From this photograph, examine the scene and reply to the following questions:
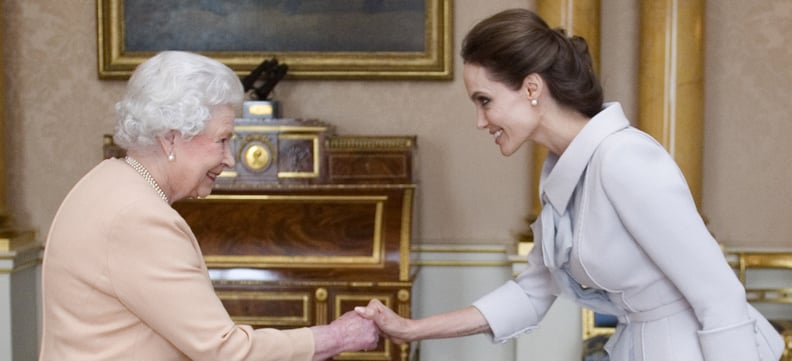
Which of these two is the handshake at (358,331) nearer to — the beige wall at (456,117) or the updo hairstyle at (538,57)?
the updo hairstyle at (538,57)

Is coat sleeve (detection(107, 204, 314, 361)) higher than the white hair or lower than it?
lower

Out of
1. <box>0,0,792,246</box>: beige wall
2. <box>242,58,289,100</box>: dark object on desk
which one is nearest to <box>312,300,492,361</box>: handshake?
<box>242,58,289,100</box>: dark object on desk

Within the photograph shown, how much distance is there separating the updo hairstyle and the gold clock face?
2.73m

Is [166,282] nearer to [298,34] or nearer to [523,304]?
[523,304]

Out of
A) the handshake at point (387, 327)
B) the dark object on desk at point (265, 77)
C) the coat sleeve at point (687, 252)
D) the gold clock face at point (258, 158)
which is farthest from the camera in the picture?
the dark object on desk at point (265, 77)

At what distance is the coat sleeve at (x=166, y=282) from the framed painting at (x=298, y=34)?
11.2 feet

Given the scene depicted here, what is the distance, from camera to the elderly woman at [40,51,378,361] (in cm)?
221

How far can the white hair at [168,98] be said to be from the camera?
2352mm

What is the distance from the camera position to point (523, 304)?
291 cm

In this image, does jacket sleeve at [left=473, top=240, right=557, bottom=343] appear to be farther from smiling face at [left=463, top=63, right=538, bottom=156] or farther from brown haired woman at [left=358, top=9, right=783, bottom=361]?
smiling face at [left=463, top=63, right=538, bottom=156]

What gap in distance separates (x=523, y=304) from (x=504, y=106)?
687 millimetres

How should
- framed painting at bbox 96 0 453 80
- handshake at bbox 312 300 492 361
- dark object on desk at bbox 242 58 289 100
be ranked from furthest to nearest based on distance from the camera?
framed painting at bbox 96 0 453 80 → dark object on desk at bbox 242 58 289 100 → handshake at bbox 312 300 492 361

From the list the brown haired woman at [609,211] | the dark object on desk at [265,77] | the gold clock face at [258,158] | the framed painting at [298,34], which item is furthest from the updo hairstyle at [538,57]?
the framed painting at [298,34]

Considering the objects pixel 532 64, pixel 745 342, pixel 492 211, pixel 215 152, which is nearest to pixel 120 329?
pixel 215 152
